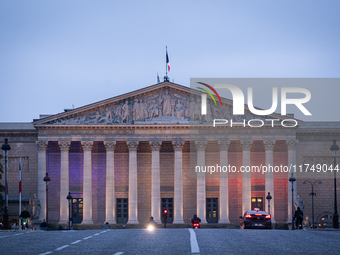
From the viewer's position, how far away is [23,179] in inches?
2960

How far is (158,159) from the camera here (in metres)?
72.0

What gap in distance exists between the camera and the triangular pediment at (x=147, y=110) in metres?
71.8

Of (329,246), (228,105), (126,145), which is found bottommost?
(329,246)

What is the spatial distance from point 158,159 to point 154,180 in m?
2.48

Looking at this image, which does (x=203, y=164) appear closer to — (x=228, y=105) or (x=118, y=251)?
(x=228, y=105)

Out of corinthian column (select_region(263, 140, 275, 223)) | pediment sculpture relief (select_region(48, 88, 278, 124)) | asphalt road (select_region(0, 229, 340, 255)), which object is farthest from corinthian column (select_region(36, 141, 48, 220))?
asphalt road (select_region(0, 229, 340, 255))

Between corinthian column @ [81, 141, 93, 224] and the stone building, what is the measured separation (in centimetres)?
12

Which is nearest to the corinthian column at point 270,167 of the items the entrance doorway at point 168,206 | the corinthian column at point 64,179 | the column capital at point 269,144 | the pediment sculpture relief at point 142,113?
the column capital at point 269,144

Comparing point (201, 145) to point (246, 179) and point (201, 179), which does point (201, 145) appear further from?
point (246, 179)

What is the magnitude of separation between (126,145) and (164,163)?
5287 mm

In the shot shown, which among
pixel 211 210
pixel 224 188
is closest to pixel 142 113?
pixel 224 188

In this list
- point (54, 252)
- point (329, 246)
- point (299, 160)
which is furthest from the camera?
point (299, 160)

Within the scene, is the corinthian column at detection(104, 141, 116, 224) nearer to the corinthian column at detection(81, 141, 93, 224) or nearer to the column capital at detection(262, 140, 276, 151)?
the corinthian column at detection(81, 141, 93, 224)

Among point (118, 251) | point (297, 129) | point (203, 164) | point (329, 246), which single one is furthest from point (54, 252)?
point (297, 129)
